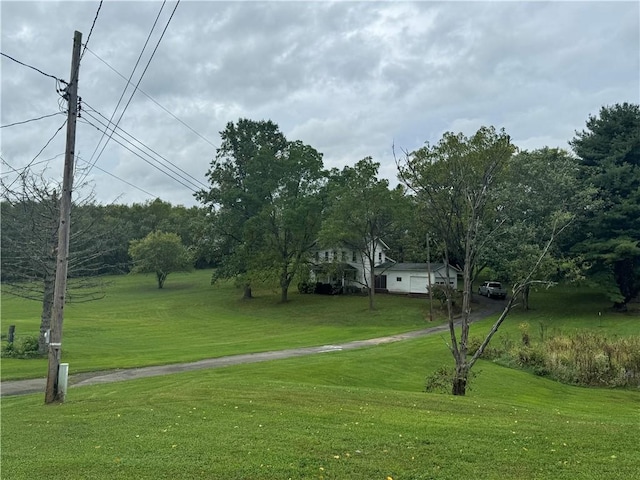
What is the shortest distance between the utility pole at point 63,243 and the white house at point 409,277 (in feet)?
135

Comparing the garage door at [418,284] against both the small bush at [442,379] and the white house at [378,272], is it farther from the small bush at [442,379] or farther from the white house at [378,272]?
the small bush at [442,379]

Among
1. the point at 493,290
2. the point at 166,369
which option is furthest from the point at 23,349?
the point at 493,290

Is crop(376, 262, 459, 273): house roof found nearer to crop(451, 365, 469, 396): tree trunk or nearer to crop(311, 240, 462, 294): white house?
crop(311, 240, 462, 294): white house

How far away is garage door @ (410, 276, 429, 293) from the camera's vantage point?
49.2 meters

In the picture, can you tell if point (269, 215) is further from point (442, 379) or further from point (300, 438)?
point (300, 438)

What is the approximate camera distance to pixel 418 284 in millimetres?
49562

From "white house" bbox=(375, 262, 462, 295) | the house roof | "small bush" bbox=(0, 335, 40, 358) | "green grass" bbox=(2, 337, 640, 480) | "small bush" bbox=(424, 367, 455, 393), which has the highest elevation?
the house roof

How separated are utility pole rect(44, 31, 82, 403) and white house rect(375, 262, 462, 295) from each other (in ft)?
135

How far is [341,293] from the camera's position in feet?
170

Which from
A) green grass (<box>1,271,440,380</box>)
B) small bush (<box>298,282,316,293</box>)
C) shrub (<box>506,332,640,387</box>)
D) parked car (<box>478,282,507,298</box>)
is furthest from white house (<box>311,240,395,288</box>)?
shrub (<box>506,332,640,387</box>)

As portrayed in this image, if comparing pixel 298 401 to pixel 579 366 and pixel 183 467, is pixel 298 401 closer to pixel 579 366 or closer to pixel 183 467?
pixel 183 467

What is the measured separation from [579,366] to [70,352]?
70.4 ft

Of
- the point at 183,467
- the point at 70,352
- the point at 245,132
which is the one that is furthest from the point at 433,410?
the point at 245,132

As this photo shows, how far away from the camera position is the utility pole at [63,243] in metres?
9.87
